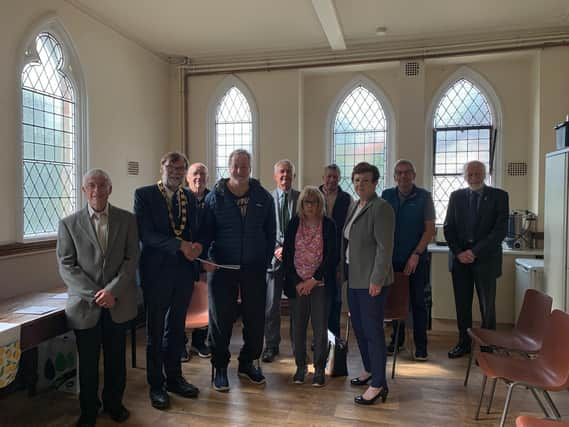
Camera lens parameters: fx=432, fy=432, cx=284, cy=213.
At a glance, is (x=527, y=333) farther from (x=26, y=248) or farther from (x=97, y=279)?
(x=26, y=248)

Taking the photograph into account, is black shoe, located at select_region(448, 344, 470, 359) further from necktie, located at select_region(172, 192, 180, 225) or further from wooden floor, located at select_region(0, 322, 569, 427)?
necktie, located at select_region(172, 192, 180, 225)

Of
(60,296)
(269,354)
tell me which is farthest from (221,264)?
(60,296)

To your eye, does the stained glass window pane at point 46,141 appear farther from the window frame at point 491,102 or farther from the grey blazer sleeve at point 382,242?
the window frame at point 491,102

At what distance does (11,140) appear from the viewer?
319cm

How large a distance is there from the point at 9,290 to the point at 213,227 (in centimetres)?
163

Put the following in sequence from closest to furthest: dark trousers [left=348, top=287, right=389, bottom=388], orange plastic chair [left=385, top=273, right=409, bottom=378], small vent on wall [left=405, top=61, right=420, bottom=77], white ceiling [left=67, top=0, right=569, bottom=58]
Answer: dark trousers [left=348, top=287, right=389, bottom=388], orange plastic chair [left=385, top=273, right=409, bottom=378], white ceiling [left=67, top=0, right=569, bottom=58], small vent on wall [left=405, top=61, right=420, bottom=77]

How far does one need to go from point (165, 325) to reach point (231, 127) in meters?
3.20

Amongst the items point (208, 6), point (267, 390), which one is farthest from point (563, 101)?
point (267, 390)

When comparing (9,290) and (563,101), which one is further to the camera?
(563,101)

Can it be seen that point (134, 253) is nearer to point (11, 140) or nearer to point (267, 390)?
point (267, 390)

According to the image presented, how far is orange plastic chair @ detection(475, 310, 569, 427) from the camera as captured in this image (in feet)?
6.89

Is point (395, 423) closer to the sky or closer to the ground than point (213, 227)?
closer to the ground

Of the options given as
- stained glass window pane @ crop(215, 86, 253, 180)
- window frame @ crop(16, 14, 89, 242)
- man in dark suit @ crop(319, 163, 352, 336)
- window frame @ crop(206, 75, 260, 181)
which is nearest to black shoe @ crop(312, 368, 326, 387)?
man in dark suit @ crop(319, 163, 352, 336)

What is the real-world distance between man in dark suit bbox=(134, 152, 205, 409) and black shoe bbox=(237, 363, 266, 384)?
55 centimetres
